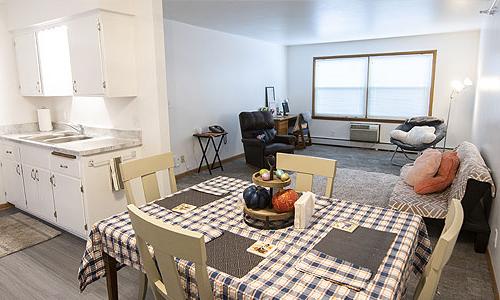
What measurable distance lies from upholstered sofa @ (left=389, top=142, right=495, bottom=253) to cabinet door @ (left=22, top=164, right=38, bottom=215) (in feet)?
12.0

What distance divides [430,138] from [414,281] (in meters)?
3.76

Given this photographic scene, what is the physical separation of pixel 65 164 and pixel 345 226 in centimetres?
255

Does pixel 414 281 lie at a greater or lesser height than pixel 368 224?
lesser

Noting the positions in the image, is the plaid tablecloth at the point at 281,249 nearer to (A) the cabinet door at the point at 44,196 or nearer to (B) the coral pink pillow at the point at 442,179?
(B) the coral pink pillow at the point at 442,179

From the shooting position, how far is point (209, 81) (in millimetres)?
5785

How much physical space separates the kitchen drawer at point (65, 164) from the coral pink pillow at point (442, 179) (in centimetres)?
327

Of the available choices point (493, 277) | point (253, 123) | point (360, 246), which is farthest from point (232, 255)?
point (253, 123)

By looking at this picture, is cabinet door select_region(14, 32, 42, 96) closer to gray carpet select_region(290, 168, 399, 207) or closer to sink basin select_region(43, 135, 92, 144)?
sink basin select_region(43, 135, 92, 144)

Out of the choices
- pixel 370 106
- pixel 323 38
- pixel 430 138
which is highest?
pixel 323 38

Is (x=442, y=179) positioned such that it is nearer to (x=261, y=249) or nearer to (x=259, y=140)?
(x=261, y=249)

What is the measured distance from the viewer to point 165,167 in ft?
7.85

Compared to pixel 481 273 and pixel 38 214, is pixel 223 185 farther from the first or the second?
pixel 38 214

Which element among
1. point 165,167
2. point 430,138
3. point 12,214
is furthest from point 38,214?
point 430,138

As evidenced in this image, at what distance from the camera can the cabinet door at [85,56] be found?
118 inches
